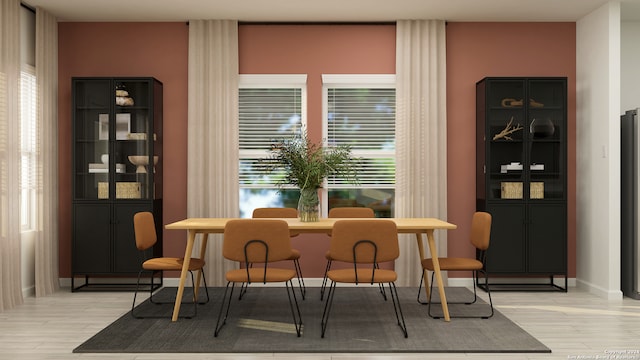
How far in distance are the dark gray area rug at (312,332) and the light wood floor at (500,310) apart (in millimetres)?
106

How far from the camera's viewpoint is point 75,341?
4.05m

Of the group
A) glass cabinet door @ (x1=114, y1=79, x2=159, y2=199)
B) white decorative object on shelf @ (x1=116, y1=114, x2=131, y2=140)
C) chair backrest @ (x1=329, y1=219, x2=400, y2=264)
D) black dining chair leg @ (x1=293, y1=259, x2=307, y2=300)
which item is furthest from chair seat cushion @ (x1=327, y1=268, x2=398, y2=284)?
white decorative object on shelf @ (x1=116, y1=114, x2=131, y2=140)

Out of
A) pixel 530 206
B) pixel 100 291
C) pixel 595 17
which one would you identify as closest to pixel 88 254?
pixel 100 291

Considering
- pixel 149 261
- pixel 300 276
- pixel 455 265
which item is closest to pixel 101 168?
pixel 149 261

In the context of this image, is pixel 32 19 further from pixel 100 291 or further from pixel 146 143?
pixel 100 291

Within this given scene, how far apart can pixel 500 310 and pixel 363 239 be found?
6.00ft

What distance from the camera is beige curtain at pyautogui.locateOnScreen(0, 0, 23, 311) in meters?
5.12

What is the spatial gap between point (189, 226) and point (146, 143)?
74.6 inches

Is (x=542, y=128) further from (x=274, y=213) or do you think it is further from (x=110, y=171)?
(x=110, y=171)

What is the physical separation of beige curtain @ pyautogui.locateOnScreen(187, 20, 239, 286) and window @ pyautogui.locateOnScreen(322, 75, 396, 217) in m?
1.11

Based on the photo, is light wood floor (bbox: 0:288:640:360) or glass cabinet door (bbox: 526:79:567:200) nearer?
light wood floor (bbox: 0:288:640:360)

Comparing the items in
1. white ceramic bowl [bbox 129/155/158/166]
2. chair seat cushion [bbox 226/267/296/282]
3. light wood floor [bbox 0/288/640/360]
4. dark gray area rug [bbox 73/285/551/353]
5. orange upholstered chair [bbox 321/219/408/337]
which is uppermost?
white ceramic bowl [bbox 129/155/158/166]

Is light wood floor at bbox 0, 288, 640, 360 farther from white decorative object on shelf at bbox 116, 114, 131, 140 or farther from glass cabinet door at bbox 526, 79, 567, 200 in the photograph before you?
white decorative object on shelf at bbox 116, 114, 131, 140

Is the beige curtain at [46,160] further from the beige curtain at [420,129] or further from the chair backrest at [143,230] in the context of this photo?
the beige curtain at [420,129]
